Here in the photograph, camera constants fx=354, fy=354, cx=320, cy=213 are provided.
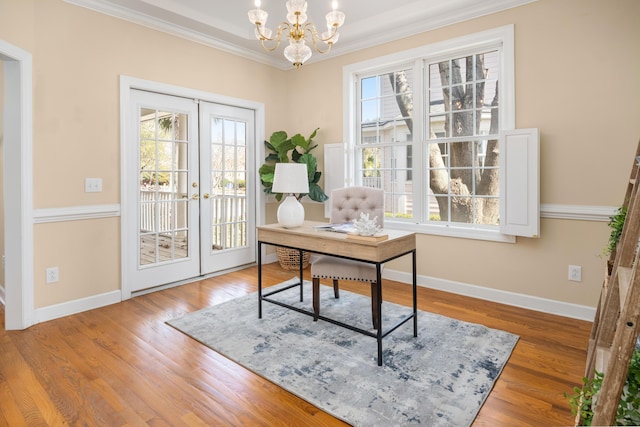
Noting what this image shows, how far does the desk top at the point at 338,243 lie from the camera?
2184 mm

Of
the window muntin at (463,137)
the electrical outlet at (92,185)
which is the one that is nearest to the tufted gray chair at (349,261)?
the window muntin at (463,137)

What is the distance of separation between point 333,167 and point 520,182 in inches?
83.1

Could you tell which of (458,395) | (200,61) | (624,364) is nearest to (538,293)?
(458,395)

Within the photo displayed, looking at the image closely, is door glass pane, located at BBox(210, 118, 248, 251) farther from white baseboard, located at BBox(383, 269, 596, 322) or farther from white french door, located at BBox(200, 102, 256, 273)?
white baseboard, located at BBox(383, 269, 596, 322)

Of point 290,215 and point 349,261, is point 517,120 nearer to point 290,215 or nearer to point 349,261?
point 349,261

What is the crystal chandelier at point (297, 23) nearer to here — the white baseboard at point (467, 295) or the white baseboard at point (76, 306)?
the white baseboard at point (467, 295)

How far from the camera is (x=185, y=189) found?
400 centimetres

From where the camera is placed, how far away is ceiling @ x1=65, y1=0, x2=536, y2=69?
10.8ft

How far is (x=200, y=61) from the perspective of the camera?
4039 mm

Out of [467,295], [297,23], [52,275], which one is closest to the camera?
[297,23]

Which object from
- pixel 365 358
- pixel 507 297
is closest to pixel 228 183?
pixel 365 358

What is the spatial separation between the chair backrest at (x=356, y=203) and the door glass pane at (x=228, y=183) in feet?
5.87

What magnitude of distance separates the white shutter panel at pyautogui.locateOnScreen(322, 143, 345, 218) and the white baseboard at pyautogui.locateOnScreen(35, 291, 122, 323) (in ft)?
8.28

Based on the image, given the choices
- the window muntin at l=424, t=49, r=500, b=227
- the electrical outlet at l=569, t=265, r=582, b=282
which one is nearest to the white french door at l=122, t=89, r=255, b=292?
the window muntin at l=424, t=49, r=500, b=227
